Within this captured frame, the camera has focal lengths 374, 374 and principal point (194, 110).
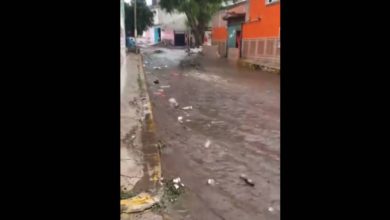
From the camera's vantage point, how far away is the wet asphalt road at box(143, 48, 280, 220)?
360 centimetres

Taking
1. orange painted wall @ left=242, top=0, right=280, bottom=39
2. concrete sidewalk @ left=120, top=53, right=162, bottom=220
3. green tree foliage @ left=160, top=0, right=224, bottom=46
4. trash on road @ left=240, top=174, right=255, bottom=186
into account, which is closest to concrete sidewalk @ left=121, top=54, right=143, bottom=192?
concrete sidewalk @ left=120, top=53, right=162, bottom=220

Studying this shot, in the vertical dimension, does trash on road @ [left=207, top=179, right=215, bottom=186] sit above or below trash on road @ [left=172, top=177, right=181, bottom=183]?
below

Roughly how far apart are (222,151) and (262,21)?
53.4 ft

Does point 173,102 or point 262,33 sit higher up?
point 262,33

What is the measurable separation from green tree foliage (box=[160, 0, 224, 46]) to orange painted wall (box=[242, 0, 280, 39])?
34.3 ft

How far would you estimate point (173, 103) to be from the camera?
9.38 m

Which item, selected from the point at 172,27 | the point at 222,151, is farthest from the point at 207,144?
the point at 172,27

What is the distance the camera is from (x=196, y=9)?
1380 inches

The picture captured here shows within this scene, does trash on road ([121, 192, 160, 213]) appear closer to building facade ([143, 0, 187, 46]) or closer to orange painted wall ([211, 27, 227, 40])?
orange painted wall ([211, 27, 227, 40])

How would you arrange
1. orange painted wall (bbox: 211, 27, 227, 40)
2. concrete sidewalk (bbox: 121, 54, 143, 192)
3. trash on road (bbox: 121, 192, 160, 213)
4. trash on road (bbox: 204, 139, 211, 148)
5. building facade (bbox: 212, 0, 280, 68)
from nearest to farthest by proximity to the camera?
trash on road (bbox: 121, 192, 160, 213)
concrete sidewalk (bbox: 121, 54, 143, 192)
trash on road (bbox: 204, 139, 211, 148)
building facade (bbox: 212, 0, 280, 68)
orange painted wall (bbox: 211, 27, 227, 40)

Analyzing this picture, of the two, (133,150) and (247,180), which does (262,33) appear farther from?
(247,180)
